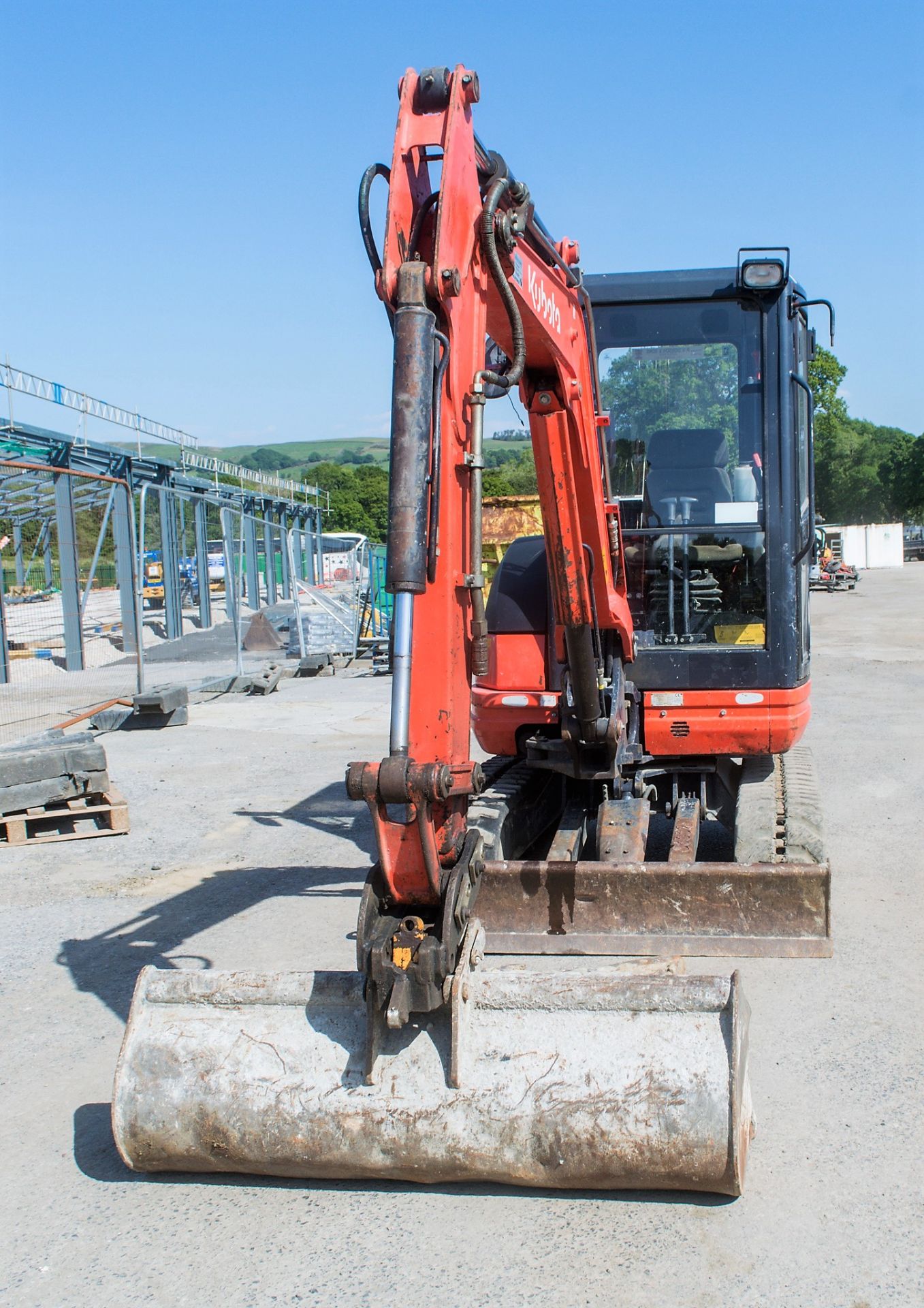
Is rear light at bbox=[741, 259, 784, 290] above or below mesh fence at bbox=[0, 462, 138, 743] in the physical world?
above

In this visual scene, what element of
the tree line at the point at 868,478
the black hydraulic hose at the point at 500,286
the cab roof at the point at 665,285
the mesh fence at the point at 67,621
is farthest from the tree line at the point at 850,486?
the black hydraulic hose at the point at 500,286

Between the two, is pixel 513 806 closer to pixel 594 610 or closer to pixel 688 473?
pixel 594 610

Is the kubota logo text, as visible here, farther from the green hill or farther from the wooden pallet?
the green hill

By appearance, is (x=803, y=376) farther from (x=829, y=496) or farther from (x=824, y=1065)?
(x=829, y=496)

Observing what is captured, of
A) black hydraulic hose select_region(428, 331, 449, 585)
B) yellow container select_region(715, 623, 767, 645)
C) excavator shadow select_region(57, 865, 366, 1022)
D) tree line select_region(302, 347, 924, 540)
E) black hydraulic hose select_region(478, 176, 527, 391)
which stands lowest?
excavator shadow select_region(57, 865, 366, 1022)

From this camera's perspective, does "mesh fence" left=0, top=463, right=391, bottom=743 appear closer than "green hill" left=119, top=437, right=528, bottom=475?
Yes

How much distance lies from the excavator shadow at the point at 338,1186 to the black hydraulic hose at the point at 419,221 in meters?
2.80

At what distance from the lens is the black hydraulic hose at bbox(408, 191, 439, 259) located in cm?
356

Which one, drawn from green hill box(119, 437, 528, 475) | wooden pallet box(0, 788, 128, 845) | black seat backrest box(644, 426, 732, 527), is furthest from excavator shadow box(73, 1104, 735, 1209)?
green hill box(119, 437, 528, 475)

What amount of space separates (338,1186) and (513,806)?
117 inches

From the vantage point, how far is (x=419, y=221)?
358cm

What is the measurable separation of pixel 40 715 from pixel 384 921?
10538 mm

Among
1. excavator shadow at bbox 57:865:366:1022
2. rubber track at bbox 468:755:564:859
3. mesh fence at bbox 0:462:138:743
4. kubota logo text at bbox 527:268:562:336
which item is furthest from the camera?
mesh fence at bbox 0:462:138:743

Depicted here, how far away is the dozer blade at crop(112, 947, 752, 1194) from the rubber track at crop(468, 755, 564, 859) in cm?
213
